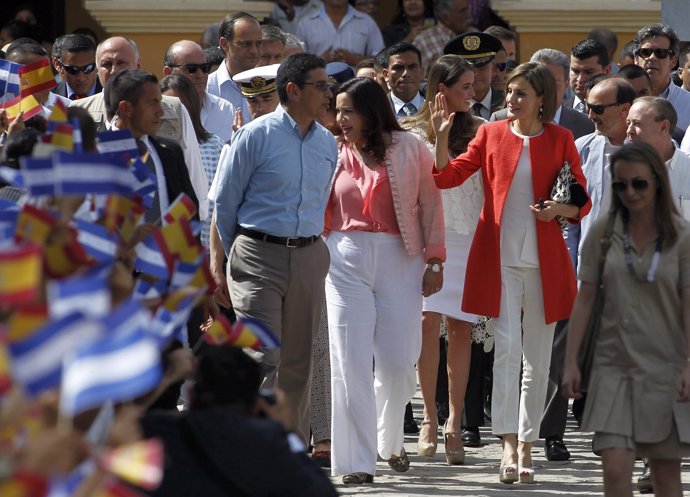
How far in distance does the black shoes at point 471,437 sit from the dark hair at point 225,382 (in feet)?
15.0

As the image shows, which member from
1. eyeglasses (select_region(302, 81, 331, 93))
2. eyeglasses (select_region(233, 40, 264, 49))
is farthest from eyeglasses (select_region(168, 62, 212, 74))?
eyeglasses (select_region(302, 81, 331, 93))

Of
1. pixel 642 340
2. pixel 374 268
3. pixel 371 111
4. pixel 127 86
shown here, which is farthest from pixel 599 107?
pixel 642 340

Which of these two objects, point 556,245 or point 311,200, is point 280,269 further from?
point 556,245

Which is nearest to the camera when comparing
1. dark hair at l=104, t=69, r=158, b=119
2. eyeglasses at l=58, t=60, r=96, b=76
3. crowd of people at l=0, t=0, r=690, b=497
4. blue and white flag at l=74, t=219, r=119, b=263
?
crowd of people at l=0, t=0, r=690, b=497

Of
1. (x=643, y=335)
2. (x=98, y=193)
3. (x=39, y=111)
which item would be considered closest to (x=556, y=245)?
(x=643, y=335)

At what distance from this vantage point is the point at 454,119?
8828mm

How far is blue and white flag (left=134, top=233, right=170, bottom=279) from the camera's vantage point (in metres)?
4.82

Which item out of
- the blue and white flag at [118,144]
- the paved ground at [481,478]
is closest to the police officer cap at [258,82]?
the paved ground at [481,478]

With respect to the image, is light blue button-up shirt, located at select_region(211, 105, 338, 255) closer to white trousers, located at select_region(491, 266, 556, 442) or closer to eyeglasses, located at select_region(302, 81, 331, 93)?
eyeglasses, located at select_region(302, 81, 331, 93)

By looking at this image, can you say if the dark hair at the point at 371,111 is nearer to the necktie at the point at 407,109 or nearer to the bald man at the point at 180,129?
the bald man at the point at 180,129

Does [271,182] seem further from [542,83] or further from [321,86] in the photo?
[542,83]

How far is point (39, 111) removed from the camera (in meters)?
7.54

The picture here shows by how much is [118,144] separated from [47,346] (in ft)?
8.06

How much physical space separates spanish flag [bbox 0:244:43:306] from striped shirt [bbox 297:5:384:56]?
10660 millimetres
